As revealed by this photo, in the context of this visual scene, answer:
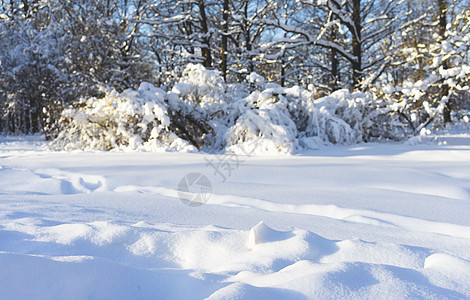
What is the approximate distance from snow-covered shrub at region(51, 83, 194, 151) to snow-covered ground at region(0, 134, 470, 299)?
1944 millimetres

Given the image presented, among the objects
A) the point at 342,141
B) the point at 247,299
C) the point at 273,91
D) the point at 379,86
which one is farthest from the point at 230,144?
the point at 247,299

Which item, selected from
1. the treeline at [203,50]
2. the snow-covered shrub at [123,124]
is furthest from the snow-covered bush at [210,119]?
the treeline at [203,50]

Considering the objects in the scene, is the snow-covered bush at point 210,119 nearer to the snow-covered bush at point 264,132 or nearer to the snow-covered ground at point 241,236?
the snow-covered bush at point 264,132

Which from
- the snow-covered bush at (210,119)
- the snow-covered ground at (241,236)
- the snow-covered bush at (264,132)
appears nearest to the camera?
the snow-covered ground at (241,236)

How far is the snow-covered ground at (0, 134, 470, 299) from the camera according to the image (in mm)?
623

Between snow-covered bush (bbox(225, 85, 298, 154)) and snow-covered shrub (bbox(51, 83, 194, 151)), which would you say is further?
snow-covered shrub (bbox(51, 83, 194, 151))

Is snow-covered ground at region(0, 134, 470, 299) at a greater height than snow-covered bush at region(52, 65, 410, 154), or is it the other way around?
snow-covered bush at region(52, 65, 410, 154)

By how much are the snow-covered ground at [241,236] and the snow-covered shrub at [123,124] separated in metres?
1.94

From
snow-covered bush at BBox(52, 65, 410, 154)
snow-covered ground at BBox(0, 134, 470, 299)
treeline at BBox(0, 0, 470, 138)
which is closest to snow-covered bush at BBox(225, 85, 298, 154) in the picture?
snow-covered bush at BBox(52, 65, 410, 154)

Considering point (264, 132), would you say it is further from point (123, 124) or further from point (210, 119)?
point (123, 124)

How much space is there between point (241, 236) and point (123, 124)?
12.5ft

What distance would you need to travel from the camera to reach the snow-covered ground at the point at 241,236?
2.04ft

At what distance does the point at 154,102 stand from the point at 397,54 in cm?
495

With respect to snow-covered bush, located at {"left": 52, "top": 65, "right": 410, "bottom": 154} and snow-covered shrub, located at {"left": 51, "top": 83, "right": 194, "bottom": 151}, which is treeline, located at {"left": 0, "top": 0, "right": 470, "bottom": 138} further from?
snow-covered shrub, located at {"left": 51, "top": 83, "right": 194, "bottom": 151}
